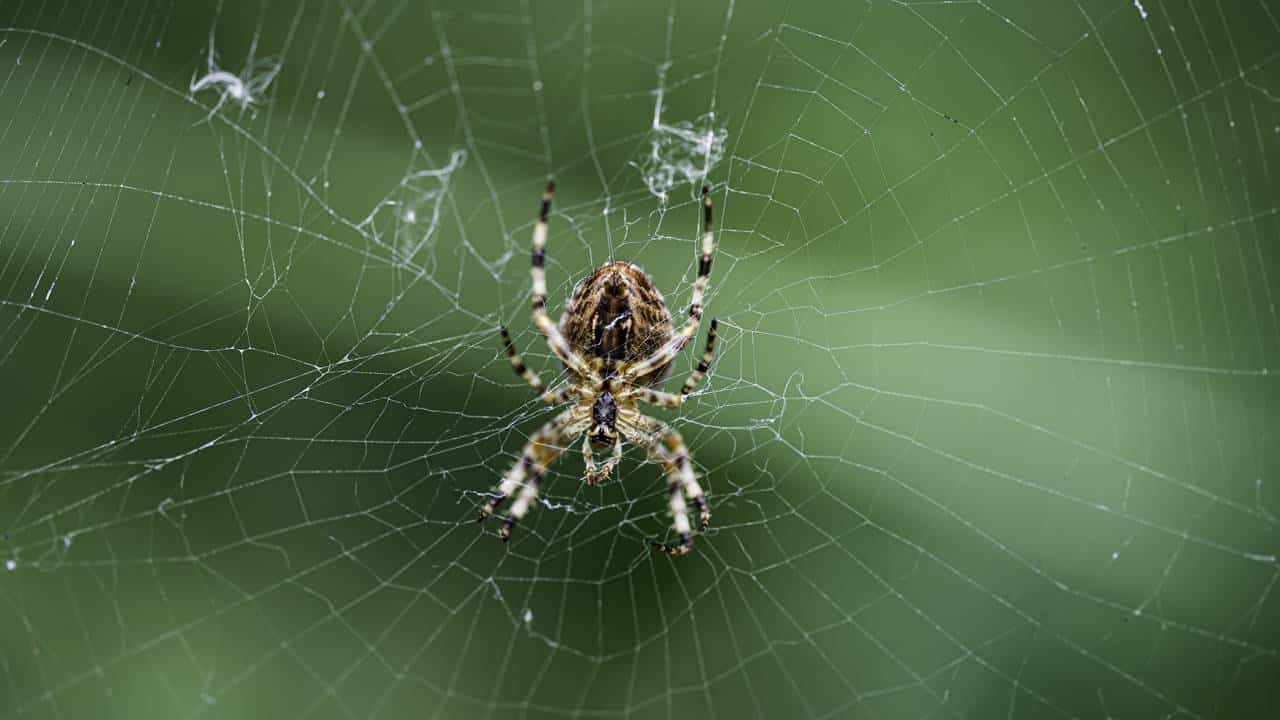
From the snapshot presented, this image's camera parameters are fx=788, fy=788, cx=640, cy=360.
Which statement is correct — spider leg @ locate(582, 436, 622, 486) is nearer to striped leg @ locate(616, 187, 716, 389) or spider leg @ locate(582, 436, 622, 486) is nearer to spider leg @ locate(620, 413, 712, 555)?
spider leg @ locate(620, 413, 712, 555)

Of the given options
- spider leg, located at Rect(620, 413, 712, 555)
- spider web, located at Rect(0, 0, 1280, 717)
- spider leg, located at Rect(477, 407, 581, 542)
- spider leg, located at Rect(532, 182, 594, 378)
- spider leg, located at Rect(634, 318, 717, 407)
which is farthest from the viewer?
spider web, located at Rect(0, 0, 1280, 717)

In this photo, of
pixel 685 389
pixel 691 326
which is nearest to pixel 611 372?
pixel 685 389

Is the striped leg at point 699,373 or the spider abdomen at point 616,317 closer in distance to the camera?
the spider abdomen at point 616,317

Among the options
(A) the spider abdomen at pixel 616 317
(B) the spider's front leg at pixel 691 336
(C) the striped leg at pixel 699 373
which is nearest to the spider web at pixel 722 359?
(C) the striped leg at pixel 699 373

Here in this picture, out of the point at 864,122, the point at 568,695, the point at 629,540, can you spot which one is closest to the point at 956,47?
the point at 864,122

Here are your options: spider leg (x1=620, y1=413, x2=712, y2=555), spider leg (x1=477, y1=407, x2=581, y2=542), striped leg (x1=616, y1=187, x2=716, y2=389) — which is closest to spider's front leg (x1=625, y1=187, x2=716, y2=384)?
striped leg (x1=616, y1=187, x2=716, y2=389)

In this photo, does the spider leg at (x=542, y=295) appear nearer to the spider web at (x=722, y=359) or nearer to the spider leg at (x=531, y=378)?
the spider leg at (x=531, y=378)
